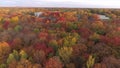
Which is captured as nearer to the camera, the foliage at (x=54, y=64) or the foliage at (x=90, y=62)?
the foliage at (x=90, y=62)

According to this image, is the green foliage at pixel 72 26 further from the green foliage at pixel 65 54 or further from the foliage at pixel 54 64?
the foliage at pixel 54 64

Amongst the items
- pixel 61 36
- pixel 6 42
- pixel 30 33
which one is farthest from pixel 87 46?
pixel 6 42

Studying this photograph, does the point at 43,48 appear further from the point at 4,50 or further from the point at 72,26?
the point at 72,26

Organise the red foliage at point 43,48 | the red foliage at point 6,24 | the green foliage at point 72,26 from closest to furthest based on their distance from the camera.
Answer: the red foliage at point 43,48
the green foliage at point 72,26
the red foliage at point 6,24

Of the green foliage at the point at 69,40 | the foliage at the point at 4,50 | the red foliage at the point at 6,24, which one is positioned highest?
the red foliage at the point at 6,24

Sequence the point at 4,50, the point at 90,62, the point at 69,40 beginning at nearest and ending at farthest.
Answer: the point at 90,62 < the point at 4,50 < the point at 69,40

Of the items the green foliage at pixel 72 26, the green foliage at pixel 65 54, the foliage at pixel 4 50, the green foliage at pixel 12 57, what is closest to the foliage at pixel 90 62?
the green foliage at pixel 65 54

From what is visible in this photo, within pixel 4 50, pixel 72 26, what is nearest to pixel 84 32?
pixel 72 26

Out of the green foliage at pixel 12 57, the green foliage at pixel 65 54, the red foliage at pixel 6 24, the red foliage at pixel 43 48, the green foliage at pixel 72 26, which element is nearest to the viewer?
the green foliage at pixel 12 57

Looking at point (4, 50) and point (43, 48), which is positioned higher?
point (43, 48)

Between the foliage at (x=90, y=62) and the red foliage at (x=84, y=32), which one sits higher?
the red foliage at (x=84, y=32)

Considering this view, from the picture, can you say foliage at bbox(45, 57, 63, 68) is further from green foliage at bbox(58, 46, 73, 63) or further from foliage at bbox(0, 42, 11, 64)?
foliage at bbox(0, 42, 11, 64)
